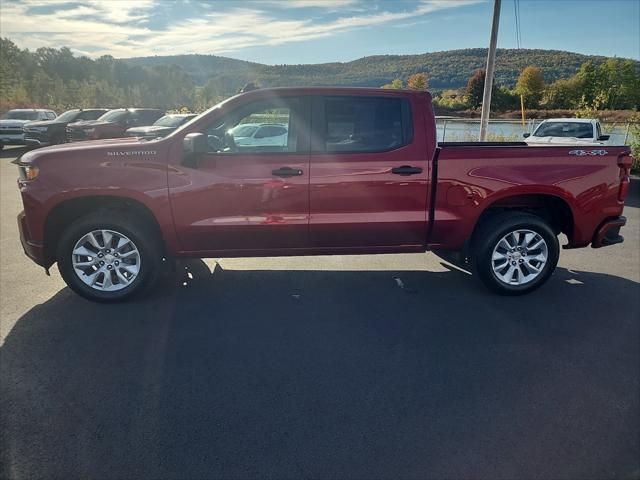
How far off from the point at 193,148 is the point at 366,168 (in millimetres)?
1553

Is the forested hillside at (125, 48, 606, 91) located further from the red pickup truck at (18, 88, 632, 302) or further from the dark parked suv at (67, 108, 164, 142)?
the red pickup truck at (18, 88, 632, 302)

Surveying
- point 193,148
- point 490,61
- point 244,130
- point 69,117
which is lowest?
point 193,148

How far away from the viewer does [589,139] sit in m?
11.5

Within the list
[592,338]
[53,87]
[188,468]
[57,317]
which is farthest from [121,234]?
[53,87]

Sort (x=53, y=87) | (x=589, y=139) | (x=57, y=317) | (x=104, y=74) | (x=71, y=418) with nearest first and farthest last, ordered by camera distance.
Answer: (x=71, y=418)
(x=57, y=317)
(x=589, y=139)
(x=53, y=87)
(x=104, y=74)

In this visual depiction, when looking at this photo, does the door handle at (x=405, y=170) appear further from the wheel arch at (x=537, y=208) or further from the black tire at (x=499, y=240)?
the black tire at (x=499, y=240)

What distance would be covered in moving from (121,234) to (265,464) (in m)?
2.72

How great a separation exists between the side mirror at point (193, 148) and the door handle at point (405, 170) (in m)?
1.74

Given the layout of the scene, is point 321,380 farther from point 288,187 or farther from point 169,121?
point 169,121

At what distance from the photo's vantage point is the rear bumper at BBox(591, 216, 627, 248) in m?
4.57

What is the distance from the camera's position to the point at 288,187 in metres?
4.11

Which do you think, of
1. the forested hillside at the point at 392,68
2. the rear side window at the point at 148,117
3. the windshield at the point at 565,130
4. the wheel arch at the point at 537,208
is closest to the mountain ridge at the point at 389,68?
the forested hillside at the point at 392,68

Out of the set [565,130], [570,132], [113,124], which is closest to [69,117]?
[113,124]

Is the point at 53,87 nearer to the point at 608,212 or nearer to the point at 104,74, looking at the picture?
the point at 104,74
